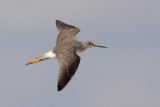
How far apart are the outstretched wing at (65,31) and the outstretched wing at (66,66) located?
3.02m

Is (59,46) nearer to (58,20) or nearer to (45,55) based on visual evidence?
(45,55)

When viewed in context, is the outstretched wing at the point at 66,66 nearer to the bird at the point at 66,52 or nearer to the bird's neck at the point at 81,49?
the bird at the point at 66,52

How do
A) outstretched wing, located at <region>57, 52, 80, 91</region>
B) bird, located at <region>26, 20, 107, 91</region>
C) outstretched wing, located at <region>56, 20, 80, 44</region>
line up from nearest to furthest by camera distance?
outstretched wing, located at <region>57, 52, 80, 91</region> < bird, located at <region>26, 20, 107, 91</region> < outstretched wing, located at <region>56, 20, 80, 44</region>

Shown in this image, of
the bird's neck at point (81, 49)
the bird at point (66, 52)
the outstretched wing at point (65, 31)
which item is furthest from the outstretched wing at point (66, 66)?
the outstretched wing at point (65, 31)

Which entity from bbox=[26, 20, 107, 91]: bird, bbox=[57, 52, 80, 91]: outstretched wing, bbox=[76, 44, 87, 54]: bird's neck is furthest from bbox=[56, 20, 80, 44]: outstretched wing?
bbox=[57, 52, 80, 91]: outstretched wing

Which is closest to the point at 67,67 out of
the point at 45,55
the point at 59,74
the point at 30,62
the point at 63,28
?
the point at 59,74

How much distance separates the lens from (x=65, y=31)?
26.4m

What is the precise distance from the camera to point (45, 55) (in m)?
23.8

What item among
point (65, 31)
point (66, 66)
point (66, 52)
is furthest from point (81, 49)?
point (66, 66)

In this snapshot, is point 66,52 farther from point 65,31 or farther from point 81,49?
point 65,31

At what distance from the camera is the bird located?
2036cm

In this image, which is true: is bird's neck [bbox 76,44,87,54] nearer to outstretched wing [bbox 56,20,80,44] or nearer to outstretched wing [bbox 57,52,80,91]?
outstretched wing [bbox 56,20,80,44]

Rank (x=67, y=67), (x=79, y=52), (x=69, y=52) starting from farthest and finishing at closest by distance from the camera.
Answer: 1. (x=79, y=52)
2. (x=69, y=52)
3. (x=67, y=67)

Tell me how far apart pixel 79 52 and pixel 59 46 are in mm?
1221
